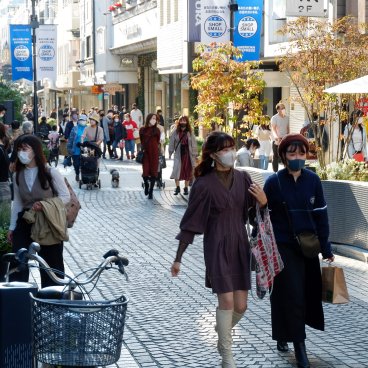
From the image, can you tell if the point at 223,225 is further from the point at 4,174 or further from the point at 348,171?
the point at 348,171

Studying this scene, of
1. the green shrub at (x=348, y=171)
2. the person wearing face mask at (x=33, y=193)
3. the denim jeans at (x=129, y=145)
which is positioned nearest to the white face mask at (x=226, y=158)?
the person wearing face mask at (x=33, y=193)

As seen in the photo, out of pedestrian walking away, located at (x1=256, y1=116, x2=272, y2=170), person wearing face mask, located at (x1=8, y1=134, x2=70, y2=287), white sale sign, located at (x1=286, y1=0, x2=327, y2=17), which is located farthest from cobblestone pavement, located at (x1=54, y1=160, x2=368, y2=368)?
pedestrian walking away, located at (x1=256, y1=116, x2=272, y2=170)

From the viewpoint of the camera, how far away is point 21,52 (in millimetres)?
37125

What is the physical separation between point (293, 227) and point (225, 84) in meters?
14.1

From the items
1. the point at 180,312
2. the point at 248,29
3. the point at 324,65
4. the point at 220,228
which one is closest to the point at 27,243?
the point at 180,312

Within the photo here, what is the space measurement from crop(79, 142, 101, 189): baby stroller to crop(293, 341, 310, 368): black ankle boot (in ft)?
58.8

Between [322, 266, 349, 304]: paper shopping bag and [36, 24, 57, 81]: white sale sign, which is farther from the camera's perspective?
[36, 24, 57, 81]: white sale sign

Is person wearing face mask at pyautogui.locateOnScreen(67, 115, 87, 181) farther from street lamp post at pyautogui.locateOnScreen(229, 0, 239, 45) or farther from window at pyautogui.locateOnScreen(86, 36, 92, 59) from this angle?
window at pyautogui.locateOnScreen(86, 36, 92, 59)

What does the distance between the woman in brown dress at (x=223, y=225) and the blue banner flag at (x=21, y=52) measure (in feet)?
98.9

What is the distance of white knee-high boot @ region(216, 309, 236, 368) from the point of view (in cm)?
729

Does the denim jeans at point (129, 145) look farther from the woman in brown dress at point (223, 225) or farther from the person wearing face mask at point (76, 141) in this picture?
the woman in brown dress at point (223, 225)

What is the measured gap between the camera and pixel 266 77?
118 ft

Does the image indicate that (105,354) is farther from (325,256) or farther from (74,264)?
(74,264)

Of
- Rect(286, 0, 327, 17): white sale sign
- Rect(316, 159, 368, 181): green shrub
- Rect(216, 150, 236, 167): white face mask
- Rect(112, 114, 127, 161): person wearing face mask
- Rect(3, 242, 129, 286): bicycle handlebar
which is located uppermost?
Rect(286, 0, 327, 17): white sale sign
